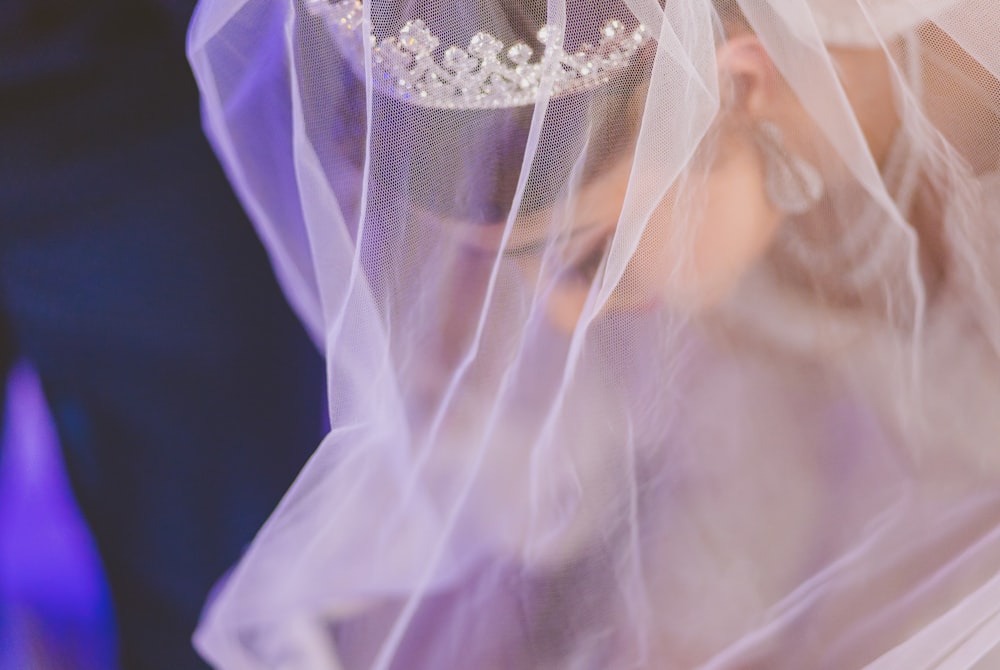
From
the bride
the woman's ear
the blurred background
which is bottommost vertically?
the blurred background

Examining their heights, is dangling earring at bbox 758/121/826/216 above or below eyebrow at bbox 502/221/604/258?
above

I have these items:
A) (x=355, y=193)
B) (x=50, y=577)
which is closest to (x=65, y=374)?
(x=50, y=577)

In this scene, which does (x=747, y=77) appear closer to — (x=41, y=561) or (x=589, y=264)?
(x=589, y=264)

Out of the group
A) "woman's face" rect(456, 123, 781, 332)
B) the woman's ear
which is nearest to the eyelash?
"woman's face" rect(456, 123, 781, 332)

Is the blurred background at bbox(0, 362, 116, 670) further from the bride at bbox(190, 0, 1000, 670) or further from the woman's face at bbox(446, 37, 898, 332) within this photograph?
the woman's face at bbox(446, 37, 898, 332)

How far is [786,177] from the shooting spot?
0.49 metres

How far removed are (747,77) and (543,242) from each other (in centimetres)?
16

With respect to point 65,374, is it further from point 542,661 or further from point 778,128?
point 778,128

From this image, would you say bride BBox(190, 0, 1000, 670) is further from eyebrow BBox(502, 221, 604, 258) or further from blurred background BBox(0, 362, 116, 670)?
blurred background BBox(0, 362, 116, 670)

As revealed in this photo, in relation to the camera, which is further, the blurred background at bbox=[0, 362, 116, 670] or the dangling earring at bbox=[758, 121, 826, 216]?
the blurred background at bbox=[0, 362, 116, 670]

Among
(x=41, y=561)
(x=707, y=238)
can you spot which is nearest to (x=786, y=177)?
(x=707, y=238)

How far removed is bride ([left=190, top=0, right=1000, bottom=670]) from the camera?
0.46m

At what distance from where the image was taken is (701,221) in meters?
0.49

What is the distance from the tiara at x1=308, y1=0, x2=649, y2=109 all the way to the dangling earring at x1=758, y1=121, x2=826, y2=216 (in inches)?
4.2
